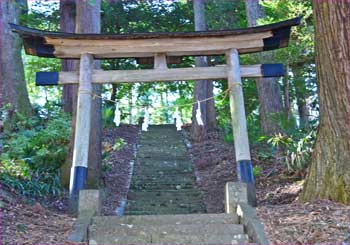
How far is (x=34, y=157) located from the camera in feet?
28.8

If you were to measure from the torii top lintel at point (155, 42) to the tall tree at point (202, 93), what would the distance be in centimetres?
746

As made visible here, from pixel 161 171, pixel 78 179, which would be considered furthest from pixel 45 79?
pixel 161 171

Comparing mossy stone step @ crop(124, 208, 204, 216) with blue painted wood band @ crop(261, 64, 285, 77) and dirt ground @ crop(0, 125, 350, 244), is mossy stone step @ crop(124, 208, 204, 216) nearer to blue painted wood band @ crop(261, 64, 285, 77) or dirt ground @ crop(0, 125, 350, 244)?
dirt ground @ crop(0, 125, 350, 244)

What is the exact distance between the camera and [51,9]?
50.7 ft

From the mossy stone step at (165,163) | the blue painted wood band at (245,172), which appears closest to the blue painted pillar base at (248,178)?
the blue painted wood band at (245,172)

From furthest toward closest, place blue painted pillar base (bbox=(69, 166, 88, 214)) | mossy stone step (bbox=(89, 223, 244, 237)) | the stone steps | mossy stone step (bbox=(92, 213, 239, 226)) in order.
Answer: blue painted pillar base (bbox=(69, 166, 88, 214)) < mossy stone step (bbox=(92, 213, 239, 226)) < mossy stone step (bbox=(89, 223, 244, 237)) < the stone steps

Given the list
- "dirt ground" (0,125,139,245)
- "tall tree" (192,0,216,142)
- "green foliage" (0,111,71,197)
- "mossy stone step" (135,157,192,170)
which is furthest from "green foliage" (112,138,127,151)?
"dirt ground" (0,125,139,245)

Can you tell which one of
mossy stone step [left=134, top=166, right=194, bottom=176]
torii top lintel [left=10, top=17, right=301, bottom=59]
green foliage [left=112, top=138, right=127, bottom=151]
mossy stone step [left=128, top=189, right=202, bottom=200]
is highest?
torii top lintel [left=10, top=17, right=301, bottom=59]

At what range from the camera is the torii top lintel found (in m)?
7.17

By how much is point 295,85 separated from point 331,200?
5912mm

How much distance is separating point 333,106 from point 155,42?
2964mm

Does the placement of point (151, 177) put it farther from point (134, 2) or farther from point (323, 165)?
point (134, 2)

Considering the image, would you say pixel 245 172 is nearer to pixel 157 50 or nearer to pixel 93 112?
pixel 157 50

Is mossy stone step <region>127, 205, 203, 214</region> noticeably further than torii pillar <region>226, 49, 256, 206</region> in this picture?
Yes
